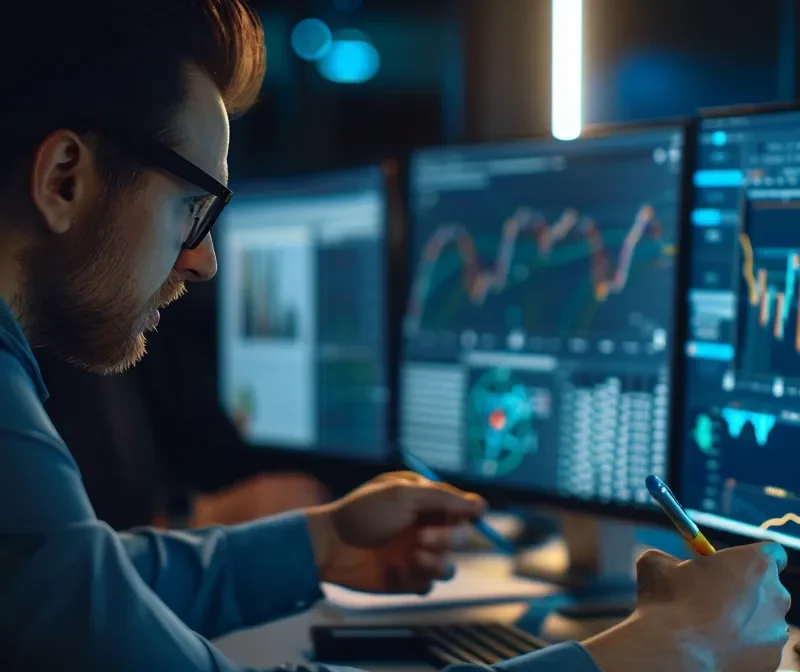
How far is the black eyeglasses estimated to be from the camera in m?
0.77

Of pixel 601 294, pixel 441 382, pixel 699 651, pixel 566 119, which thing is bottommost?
pixel 699 651

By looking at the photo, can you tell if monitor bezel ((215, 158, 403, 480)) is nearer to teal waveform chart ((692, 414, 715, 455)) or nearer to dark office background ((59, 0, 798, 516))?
dark office background ((59, 0, 798, 516))

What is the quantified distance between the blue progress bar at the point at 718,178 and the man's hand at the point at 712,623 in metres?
0.40

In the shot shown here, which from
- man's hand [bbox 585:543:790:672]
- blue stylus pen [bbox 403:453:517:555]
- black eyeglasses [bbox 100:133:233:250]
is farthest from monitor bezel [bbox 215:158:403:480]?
man's hand [bbox 585:543:790:672]

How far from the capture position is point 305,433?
164 centimetres

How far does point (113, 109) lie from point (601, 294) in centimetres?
66

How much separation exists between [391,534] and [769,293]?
0.48 meters

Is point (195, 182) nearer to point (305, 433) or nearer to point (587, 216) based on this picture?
point (587, 216)

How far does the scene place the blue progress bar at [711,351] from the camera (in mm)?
1002

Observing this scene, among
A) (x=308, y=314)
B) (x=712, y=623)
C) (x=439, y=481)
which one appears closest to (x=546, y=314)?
(x=439, y=481)

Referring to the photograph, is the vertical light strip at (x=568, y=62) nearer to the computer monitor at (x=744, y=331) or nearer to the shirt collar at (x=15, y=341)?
the computer monitor at (x=744, y=331)

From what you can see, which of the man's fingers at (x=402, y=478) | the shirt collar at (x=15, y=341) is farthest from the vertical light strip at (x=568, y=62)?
the shirt collar at (x=15, y=341)

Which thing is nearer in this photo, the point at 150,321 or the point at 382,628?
the point at 150,321

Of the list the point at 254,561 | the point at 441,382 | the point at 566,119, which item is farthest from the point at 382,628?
the point at 566,119
